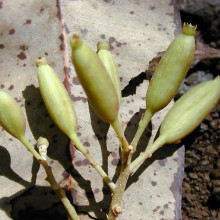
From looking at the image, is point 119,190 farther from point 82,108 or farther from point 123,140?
point 82,108

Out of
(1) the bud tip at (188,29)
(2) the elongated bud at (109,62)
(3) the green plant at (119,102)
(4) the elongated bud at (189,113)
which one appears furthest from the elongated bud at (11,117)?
(1) the bud tip at (188,29)

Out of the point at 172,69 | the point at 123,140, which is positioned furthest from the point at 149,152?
the point at 172,69

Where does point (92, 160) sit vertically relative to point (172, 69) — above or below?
below

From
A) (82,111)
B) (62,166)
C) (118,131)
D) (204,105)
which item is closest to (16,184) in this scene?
(62,166)

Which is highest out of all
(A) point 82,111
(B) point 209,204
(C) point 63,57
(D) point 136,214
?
(C) point 63,57

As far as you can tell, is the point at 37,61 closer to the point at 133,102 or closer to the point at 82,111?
the point at 82,111

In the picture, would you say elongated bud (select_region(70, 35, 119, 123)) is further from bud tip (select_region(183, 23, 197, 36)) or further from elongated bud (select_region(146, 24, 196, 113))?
bud tip (select_region(183, 23, 197, 36))
